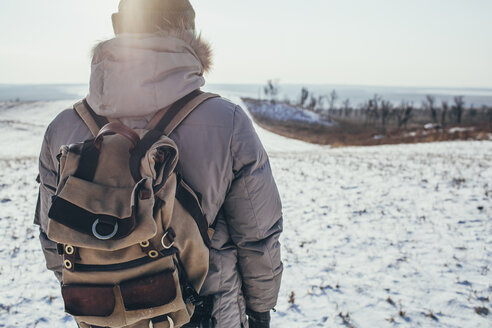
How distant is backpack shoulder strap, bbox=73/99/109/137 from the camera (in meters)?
1.33

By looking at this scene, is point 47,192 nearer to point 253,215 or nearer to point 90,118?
point 90,118

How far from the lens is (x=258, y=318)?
5.70 feet

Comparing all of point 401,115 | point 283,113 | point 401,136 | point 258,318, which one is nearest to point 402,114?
point 401,115

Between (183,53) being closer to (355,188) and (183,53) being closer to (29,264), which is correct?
(29,264)

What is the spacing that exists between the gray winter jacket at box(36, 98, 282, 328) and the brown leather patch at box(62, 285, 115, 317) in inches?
17.4

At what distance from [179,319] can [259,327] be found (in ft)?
2.38

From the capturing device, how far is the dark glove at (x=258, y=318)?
173 cm

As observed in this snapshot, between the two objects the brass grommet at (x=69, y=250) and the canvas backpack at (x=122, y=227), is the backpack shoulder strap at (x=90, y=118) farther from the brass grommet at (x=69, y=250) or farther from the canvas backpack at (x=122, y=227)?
the brass grommet at (x=69, y=250)

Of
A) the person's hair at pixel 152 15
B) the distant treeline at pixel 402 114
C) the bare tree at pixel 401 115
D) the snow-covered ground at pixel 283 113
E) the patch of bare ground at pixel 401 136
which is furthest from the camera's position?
the snow-covered ground at pixel 283 113

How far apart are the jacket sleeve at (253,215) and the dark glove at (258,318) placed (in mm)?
60

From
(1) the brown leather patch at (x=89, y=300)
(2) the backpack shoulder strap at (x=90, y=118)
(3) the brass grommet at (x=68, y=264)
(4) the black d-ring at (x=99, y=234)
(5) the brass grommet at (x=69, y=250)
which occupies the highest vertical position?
(2) the backpack shoulder strap at (x=90, y=118)

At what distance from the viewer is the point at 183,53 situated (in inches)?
53.1

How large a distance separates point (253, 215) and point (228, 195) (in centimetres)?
16

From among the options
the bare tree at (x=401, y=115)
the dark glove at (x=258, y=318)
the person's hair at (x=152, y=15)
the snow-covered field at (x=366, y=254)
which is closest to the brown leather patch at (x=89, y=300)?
the dark glove at (x=258, y=318)
